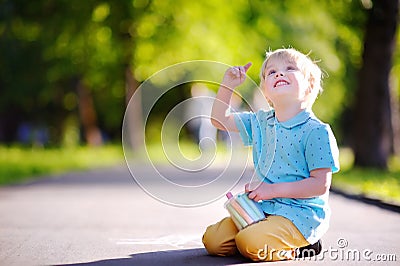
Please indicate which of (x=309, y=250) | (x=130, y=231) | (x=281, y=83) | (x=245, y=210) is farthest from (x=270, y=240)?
(x=130, y=231)

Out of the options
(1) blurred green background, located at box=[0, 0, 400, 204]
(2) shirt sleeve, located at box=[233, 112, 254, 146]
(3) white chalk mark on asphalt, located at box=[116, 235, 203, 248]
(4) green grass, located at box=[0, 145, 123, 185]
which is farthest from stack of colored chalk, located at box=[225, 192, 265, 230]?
(4) green grass, located at box=[0, 145, 123, 185]

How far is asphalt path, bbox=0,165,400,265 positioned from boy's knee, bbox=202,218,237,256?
86 millimetres

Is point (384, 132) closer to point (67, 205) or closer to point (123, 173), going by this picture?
point (123, 173)

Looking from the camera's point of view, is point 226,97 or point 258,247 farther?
point 226,97

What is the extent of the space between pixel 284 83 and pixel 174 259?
1583 mm

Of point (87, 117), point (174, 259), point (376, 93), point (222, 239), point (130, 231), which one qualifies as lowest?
point (174, 259)

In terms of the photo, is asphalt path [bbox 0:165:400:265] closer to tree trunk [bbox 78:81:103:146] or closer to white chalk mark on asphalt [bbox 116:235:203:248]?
white chalk mark on asphalt [bbox 116:235:203:248]

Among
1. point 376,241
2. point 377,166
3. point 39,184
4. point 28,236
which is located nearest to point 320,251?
point 376,241

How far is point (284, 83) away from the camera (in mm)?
6312

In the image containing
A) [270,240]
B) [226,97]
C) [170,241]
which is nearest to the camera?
[270,240]

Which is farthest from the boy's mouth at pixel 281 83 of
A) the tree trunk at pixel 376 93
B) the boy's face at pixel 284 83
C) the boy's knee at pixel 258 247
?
the tree trunk at pixel 376 93

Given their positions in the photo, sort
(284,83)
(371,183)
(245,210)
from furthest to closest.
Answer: (371,183) → (284,83) → (245,210)

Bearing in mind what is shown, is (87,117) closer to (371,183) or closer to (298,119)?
Result: (371,183)

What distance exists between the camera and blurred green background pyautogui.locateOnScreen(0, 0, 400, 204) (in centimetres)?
2105
